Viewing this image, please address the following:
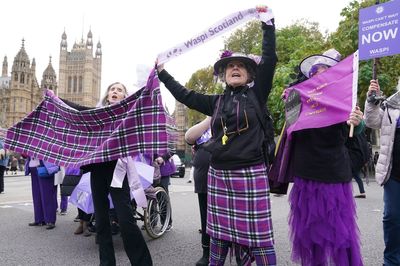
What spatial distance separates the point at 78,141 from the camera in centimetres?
439

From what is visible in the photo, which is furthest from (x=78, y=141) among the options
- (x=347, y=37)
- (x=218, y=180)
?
(x=347, y=37)

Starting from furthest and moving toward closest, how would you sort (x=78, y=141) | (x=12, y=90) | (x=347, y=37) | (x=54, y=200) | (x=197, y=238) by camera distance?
(x=12, y=90) → (x=347, y=37) → (x=54, y=200) → (x=197, y=238) → (x=78, y=141)

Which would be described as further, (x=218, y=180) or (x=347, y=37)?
(x=347, y=37)

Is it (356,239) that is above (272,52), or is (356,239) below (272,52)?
below

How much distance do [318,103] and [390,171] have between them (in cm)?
102

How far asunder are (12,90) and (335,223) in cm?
11175

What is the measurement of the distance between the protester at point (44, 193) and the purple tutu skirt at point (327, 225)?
15.2ft

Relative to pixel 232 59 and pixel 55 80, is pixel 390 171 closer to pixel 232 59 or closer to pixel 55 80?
pixel 232 59

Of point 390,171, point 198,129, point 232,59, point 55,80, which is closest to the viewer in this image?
point 232,59

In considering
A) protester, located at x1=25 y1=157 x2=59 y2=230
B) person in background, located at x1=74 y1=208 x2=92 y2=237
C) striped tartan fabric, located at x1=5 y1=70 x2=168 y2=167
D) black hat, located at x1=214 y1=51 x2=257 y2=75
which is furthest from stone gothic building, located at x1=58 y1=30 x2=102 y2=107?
black hat, located at x1=214 y1=51 x2=257 y2=75

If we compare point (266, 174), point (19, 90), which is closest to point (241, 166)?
point (266, 174)

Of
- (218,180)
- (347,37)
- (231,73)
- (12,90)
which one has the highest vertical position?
(12,90)

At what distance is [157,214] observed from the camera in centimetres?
629

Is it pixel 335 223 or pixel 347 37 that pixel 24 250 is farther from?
pixel 347 37
